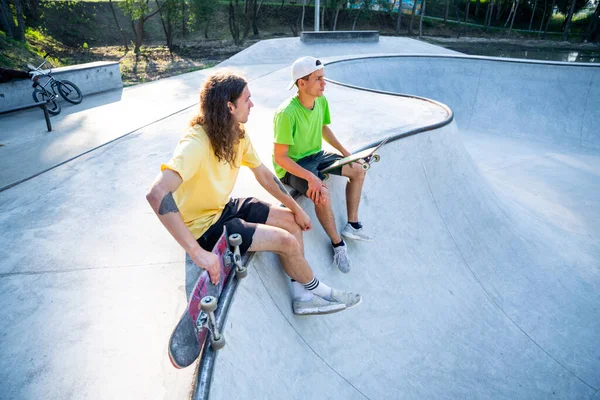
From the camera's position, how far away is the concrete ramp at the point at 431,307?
2661 mm

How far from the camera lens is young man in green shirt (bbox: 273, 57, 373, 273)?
3.40 m

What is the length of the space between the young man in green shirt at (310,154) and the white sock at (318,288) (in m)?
0.65

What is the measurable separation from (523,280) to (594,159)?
6.91 m

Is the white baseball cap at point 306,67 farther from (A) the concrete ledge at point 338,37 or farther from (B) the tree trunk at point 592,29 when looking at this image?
(B) the tree trunk at point 592,29

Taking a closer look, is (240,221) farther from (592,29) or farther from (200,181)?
(592,29)

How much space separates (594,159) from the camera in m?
9.70

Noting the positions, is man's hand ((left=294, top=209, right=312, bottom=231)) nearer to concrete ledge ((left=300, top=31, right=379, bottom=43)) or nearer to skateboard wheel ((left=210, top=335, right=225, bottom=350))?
skateboard wheel ((left=210, top=335, right=225, bottom=350))

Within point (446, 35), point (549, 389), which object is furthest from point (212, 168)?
point (446, 35)

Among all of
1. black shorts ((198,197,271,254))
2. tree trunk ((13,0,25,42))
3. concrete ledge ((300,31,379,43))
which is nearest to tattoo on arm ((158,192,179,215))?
black shorts ((198,197,271,254))

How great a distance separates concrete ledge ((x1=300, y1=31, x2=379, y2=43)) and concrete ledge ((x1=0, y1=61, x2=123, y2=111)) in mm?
9967

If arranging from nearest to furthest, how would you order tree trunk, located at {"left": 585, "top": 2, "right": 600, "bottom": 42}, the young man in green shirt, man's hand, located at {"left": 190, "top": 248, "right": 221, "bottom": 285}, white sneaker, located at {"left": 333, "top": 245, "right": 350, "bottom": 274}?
1. man's hand, located at {"left": 190, "top": 248, "right": 221, "bottom": 285}
2. the young man in green shirt
3. white sneaker, located at {"left": 333, "top": 245, "right": 350, "bottom": 274}
4. tree trunk, located at {"left": 585, "top": 2, "right": 600, "bottom": 42}

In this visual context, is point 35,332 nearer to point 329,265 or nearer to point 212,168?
point 212,168

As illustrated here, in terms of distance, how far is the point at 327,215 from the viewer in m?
3.41

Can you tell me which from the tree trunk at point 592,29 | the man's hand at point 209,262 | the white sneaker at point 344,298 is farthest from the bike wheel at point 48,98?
the tree trunk at point 592,29
